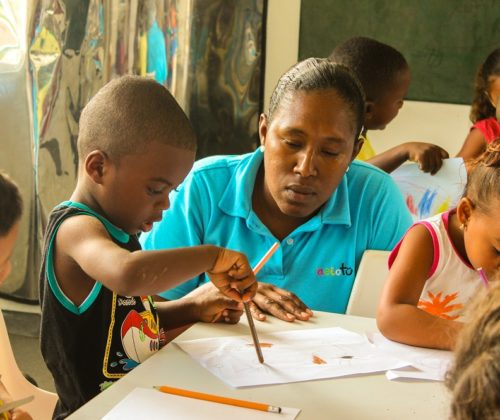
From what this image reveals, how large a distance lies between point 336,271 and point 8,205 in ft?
3.16

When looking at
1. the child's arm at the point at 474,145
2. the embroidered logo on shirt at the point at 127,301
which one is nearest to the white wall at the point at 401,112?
Answer: the child's arm at the point at 474,145

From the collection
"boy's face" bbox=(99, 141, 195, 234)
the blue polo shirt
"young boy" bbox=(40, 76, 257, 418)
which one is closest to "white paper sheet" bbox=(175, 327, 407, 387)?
"young boy" bbox=(40, 76, 257, 418)

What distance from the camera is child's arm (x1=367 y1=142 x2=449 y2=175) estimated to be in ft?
7.52

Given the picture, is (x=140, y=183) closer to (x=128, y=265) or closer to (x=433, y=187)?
(x=128, y=265)

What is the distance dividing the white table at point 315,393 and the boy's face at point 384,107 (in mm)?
1493

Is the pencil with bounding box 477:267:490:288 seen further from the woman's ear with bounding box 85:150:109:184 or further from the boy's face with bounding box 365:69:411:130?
the boy's face with bounding box 365:69:411:130

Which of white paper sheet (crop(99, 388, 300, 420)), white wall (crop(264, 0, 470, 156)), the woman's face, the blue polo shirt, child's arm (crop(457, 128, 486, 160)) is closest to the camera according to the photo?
white paper sheet (crop(99, 388, 300, 420))

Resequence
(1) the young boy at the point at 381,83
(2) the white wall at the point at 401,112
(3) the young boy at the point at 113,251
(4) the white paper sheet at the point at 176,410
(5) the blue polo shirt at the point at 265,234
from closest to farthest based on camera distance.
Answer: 1. (4) the white paper sheet at the point at 176,410
2. (3) the young boy at the point at 113,251
3. (5) the blue polo shirt at the point at 265,234
4. (1) the young boy at the point at 381,83
5. (2) the white wall at the point at 401,112

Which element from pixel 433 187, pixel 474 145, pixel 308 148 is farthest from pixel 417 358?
pixel 474 145

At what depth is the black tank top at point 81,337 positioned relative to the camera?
1.17 metres

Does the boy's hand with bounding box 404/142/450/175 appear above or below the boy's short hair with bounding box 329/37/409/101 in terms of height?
below

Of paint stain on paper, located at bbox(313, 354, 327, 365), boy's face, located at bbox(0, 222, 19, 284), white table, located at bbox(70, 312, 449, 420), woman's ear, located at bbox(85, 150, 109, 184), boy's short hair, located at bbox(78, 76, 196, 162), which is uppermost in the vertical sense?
boy's short hair, located at bbox(78, 76, 196, 162)

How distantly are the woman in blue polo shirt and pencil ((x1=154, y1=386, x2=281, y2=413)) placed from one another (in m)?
0.64

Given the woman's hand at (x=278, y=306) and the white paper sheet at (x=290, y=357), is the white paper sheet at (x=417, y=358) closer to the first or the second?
the white paper sheet at (x=290, y=357)
